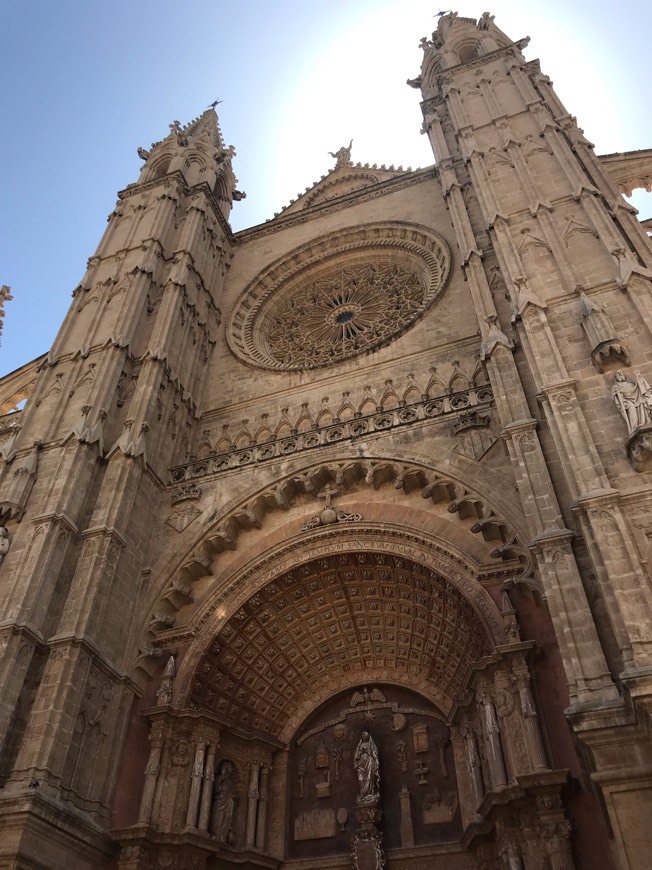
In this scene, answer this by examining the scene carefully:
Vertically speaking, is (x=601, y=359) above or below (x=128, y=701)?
above

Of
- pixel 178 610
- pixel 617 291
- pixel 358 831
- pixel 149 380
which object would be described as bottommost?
pixel 358 831

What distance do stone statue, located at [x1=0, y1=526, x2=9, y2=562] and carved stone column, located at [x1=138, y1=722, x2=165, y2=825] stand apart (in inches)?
139

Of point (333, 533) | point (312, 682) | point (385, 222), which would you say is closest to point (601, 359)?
point (333, 533)

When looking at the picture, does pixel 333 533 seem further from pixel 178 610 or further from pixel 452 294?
pixel 452 294

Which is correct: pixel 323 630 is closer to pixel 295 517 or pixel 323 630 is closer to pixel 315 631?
pixel 315 631

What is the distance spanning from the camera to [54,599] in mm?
10539

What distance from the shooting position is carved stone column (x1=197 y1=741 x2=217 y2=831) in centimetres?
961

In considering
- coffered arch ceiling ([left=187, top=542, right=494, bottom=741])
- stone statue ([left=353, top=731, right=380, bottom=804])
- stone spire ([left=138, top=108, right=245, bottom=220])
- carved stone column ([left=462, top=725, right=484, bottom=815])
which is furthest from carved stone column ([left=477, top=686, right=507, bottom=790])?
stone spire ([left=138, top=108, right=245, bottom=220])

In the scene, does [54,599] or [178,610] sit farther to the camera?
[178,610]

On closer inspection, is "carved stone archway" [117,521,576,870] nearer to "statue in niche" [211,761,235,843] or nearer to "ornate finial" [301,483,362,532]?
"statue in niche" [211,761,235,843]

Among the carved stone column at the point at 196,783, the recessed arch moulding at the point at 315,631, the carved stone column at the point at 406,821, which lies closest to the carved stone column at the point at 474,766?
the recessed arch moulding at the point at 315,631

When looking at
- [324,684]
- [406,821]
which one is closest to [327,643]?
[324,684]

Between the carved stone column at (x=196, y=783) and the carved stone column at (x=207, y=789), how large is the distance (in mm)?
78

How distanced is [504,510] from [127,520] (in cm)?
606
